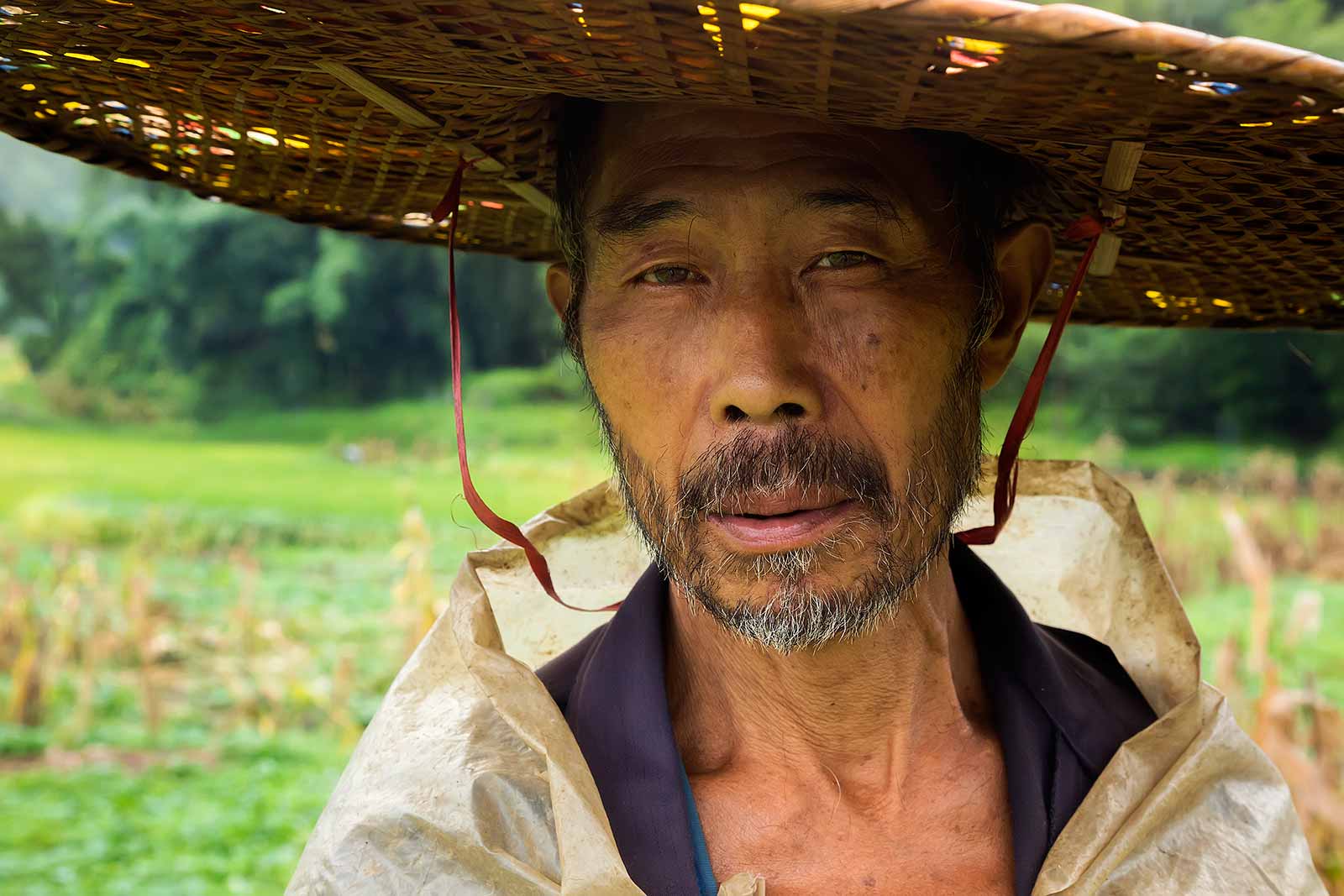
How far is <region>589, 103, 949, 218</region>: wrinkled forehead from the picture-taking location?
4.93 feet

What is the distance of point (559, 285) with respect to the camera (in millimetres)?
1926

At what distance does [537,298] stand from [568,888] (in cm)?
800

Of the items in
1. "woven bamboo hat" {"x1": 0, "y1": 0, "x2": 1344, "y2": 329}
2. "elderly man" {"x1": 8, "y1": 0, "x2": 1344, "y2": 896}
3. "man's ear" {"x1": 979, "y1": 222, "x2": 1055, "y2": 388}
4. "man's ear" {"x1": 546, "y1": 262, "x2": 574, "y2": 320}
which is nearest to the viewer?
"woven bamboo hat" {"x1": 0, "y1": 0, "x2": 1344, "y2": 329}

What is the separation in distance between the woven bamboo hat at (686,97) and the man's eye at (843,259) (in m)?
0.22

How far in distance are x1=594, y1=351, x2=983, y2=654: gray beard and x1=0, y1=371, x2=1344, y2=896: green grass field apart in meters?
0.32

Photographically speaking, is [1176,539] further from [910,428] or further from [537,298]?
[910,428]

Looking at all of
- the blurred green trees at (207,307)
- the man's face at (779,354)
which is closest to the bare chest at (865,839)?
the man's face at (779,354)

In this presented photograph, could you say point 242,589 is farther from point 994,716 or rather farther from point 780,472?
point 780,472

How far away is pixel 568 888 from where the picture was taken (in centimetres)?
132

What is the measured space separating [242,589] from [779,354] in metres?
5.77

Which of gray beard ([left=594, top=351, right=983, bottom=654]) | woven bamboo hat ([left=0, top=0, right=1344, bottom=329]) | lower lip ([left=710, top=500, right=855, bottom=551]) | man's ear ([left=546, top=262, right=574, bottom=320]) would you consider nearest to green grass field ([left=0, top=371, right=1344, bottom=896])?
man's ear ([left=546, top=262, right=574, bottom=320])

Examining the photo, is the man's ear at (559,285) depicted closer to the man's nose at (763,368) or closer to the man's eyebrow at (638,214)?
the man's eyebrow at (638,214)

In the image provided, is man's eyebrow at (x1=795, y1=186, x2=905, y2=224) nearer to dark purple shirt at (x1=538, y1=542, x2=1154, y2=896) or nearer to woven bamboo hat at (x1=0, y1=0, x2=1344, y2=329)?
woven bamboo hat at (x1=0, y1=0, x2=1344, y2=329)

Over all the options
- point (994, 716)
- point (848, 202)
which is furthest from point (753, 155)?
point (994, 716)
